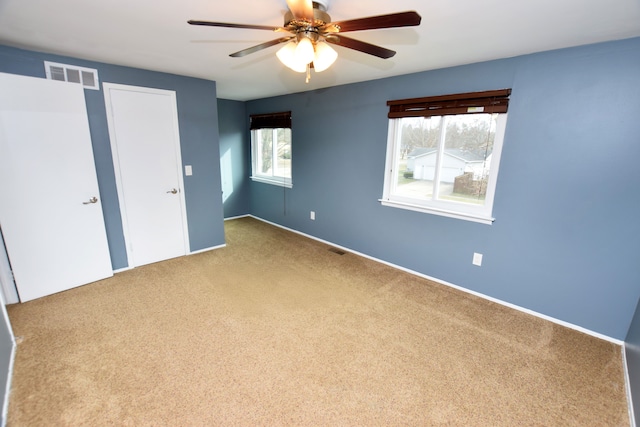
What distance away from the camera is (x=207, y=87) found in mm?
3592

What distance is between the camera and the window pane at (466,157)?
2643 mm

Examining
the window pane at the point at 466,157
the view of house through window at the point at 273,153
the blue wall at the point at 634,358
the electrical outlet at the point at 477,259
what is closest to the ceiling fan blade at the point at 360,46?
the window pane at the point at 466,157

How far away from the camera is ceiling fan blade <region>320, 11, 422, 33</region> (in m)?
1.19

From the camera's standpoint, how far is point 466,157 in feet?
9.16

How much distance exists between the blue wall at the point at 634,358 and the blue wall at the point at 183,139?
4143mm

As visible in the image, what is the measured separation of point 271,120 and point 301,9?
3.68m

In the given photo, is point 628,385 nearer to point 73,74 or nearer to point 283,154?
point 283,154

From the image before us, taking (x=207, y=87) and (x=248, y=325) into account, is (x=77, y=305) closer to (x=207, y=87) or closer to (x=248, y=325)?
(x=248, y=325)

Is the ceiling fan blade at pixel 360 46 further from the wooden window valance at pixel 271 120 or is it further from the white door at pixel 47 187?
the wooden window valance at pixel 271 120

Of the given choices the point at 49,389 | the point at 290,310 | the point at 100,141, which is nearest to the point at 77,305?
the point at 49,389

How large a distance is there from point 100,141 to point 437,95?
3516mm

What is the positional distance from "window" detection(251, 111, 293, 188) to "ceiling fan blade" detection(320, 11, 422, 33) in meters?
3.19

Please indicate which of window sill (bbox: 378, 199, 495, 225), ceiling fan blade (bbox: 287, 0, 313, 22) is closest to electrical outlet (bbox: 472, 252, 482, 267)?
window sill (bbox: 378, 199, 495, 225)

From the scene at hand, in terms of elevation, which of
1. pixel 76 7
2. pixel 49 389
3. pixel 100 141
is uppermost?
pixel 76 7
